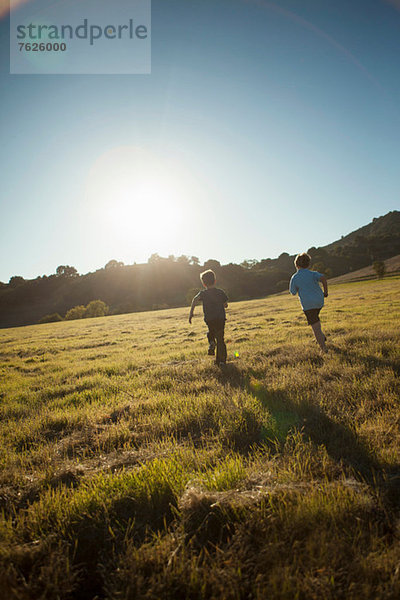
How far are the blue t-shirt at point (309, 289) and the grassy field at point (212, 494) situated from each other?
2354 millimetres

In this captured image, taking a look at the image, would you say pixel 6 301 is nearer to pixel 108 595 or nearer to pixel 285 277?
pixel 285 277

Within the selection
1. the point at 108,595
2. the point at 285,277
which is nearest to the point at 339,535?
the point at 108,595

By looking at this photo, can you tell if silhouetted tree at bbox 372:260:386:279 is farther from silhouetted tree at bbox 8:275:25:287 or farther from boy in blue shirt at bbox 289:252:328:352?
silhouetted tree at bbox 8:275:25:287

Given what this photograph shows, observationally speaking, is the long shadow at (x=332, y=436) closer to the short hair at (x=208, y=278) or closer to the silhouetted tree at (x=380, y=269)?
the short hair at (x=208, y=278)

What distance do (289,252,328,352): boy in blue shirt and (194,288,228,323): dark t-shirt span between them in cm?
208

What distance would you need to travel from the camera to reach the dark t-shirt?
7.10m

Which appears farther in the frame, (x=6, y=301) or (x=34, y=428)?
(x=6, y=301)

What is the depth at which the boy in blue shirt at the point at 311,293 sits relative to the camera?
6867 mm

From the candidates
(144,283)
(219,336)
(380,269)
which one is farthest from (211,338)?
(144,283)

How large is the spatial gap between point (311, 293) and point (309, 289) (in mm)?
120

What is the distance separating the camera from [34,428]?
160 inches

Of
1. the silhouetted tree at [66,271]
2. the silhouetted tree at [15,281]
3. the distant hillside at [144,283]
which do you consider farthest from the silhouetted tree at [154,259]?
the silhouetted tree at [15,281]

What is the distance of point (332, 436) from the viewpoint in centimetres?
297

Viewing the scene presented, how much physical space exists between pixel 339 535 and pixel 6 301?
136 meters
